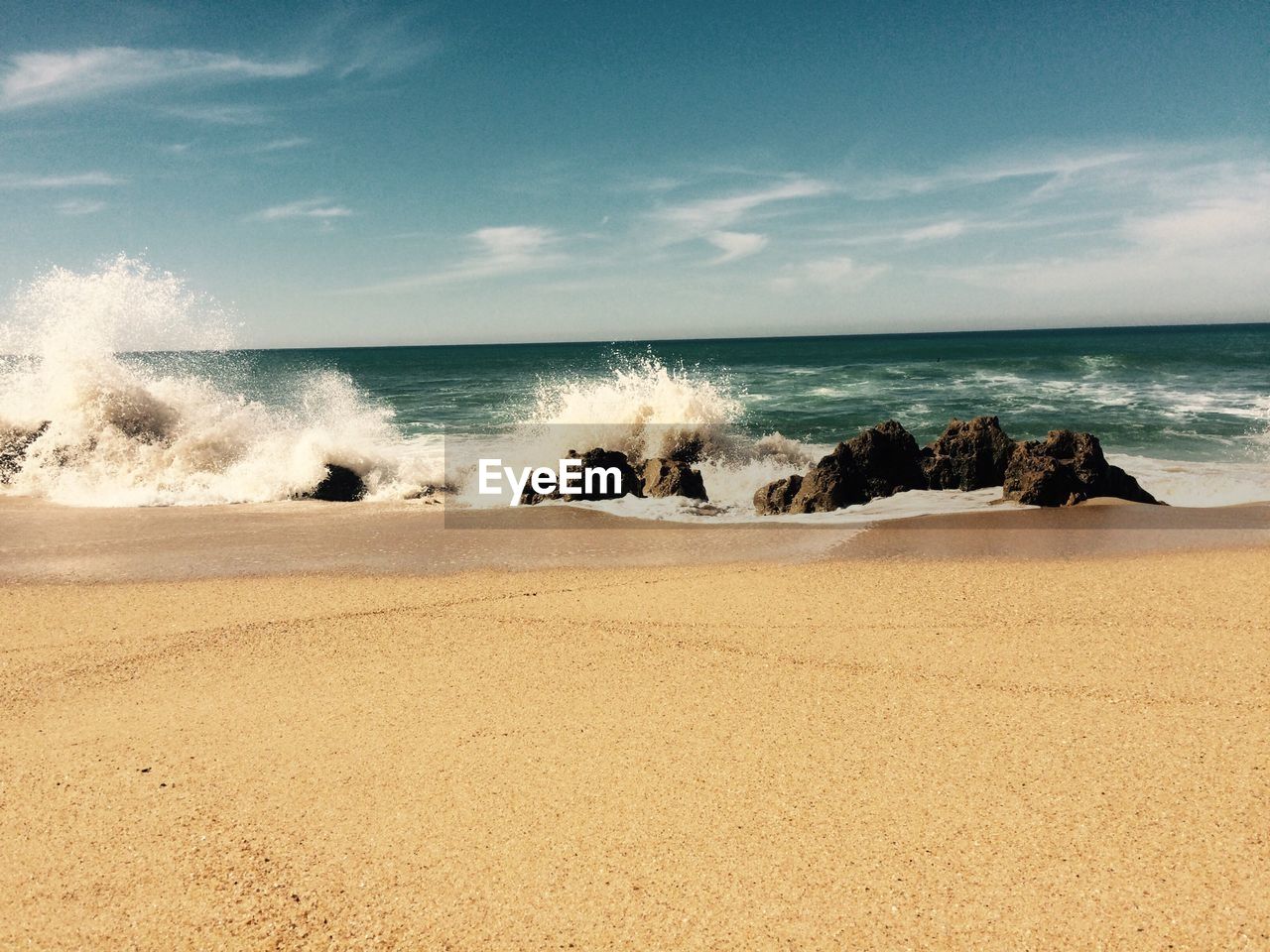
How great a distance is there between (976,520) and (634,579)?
4408mm

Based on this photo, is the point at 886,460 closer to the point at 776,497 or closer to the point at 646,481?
the point at 776,497

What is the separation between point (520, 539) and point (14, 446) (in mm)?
10532

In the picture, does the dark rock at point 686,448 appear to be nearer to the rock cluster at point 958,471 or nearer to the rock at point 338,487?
the rock cluster at point 958,471

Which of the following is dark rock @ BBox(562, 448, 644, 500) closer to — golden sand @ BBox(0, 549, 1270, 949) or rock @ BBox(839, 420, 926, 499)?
rock @ BBox(839, 420, 926, 499)

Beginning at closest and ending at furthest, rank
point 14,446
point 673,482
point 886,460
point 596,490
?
point 886,460 < point 673,482 < point 596,490 < point 14,446

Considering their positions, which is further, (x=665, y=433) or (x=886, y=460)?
(x=665, y=433)

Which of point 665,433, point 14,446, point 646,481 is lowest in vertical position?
point 646,481

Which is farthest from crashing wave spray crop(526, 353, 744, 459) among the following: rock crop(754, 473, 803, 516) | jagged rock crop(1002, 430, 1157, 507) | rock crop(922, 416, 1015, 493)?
jagged rock crop(1002, 430, 1157, 507)

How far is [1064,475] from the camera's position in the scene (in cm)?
915

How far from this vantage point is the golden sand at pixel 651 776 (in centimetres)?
244

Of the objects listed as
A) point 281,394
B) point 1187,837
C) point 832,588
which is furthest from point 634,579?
point 281,394

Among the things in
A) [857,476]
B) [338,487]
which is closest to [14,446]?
[338,487]

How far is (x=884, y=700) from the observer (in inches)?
150

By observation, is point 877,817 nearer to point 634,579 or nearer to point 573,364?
point 634,579
